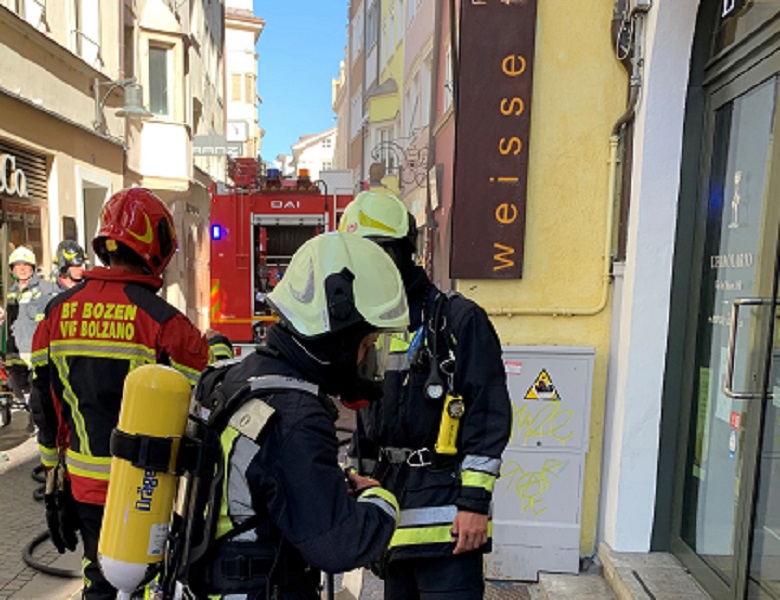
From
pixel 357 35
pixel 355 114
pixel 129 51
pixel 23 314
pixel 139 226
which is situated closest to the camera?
pixel 139 226

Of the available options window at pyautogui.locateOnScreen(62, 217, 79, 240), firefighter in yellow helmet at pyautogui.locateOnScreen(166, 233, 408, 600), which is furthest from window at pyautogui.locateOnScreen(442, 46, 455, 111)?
firefighter in yellow helmet at pyautogui.locateOnScreen(166, 233, 408, 600)

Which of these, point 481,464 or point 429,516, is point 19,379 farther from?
point 481,464

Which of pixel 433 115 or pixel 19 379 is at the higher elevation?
pixel 433 115

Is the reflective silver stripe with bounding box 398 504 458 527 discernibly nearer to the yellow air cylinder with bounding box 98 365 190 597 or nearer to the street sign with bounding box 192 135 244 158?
the yellow air cylinder with bounding box 98 365 190 597

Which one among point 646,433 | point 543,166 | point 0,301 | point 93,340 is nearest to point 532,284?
point 543,166

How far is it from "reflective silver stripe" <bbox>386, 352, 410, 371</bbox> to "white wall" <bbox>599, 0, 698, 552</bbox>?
4.83 ft

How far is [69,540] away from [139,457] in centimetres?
146

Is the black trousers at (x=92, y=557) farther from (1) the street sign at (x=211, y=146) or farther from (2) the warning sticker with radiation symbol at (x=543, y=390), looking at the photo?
(1) the street sign at (x=211, y=146)

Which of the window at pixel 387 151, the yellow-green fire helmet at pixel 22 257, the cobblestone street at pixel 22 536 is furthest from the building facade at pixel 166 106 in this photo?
the cobblestone street at pixel 22 536

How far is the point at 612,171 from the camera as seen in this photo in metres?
3.18

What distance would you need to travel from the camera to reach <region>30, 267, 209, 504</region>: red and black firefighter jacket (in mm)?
2205

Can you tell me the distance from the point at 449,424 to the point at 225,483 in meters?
0.95

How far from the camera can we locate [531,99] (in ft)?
10.4

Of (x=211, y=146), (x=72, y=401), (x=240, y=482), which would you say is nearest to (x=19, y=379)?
(x=72, y=401)
